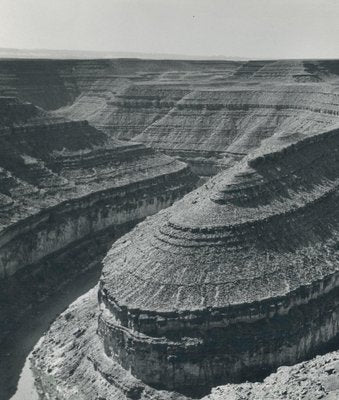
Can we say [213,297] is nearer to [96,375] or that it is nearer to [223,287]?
[223,287]

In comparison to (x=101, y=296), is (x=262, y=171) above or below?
above

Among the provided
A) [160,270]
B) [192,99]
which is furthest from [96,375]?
[192,99]

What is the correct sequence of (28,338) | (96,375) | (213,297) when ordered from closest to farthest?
(213,297)
(96,375)
(28,338)

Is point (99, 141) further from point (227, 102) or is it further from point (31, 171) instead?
point (227, 102)

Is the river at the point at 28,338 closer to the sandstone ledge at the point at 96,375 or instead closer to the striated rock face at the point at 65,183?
the sandstone ledge at the point at 96,375

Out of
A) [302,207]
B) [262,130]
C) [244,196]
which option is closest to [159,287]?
Answer: [244,196]

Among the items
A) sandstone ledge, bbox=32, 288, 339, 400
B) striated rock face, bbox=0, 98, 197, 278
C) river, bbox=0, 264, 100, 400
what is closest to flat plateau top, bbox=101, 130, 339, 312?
sandstone ledge, bbox=32, 288, 339, 400

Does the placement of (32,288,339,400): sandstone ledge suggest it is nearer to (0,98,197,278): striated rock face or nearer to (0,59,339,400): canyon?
(0,59,339,400): canyon
